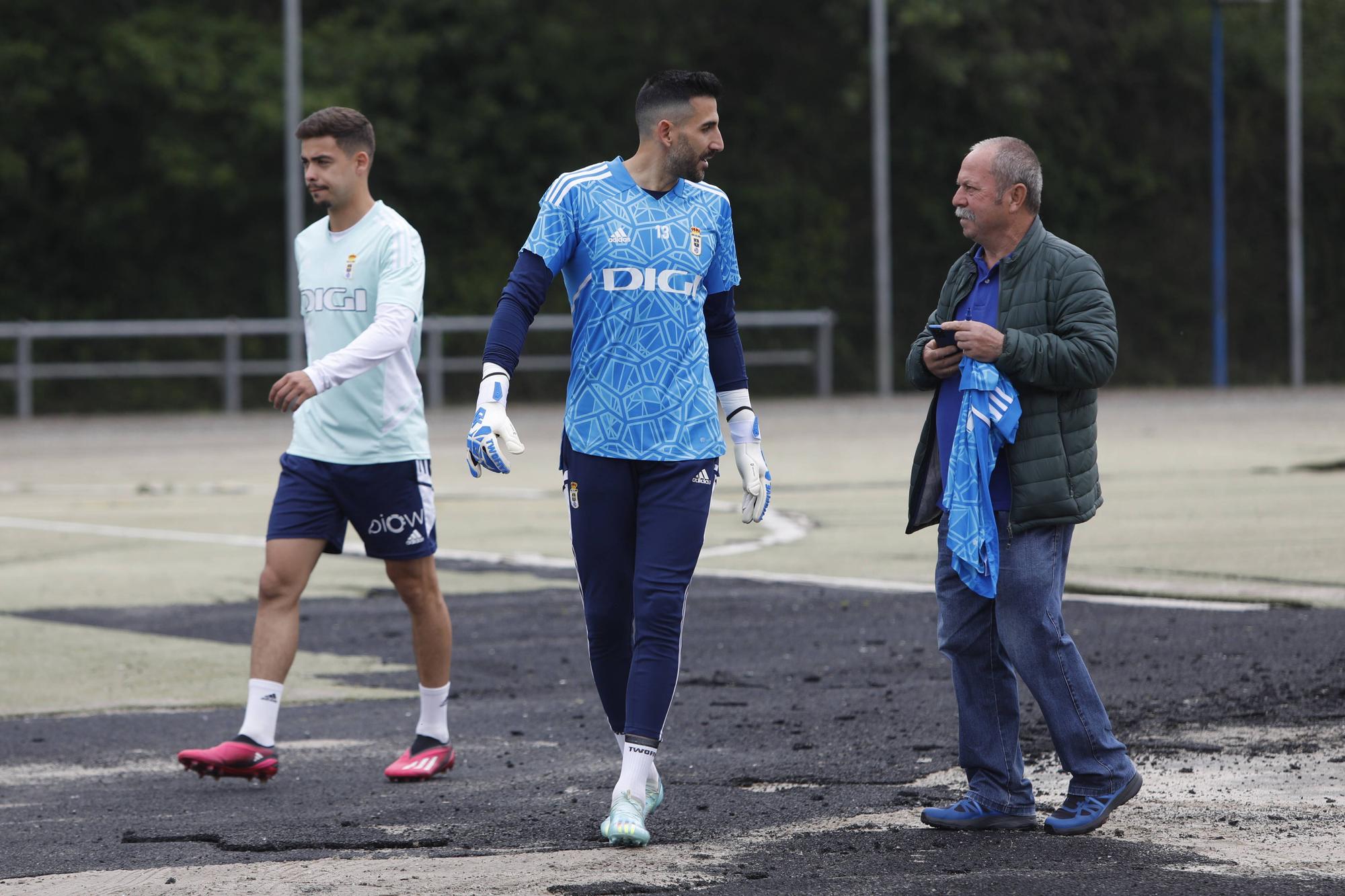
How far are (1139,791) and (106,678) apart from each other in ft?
14.6

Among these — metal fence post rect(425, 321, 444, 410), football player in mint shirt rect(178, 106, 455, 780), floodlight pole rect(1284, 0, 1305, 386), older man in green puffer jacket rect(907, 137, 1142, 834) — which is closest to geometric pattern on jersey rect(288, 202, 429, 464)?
football player in mint shirt rect(178, 106, 455, 780)

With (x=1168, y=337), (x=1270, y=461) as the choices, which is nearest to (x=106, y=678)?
(x=1270, y=461)

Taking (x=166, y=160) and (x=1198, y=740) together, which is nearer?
(x=1198, y=740)

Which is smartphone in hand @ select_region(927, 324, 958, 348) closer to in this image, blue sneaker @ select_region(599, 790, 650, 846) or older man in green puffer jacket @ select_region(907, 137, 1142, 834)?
older man in green puffer jacket @ select_region(907, 137, 1142, 834)

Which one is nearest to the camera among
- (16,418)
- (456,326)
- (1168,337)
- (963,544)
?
(963,544)

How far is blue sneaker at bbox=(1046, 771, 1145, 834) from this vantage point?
5.02 metres

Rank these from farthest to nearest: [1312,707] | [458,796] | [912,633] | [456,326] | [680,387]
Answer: [456,326] < [912,633] < [1312,707] < [458,796] < [680,387]

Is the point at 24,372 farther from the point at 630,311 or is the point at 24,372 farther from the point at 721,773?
the point at 630,311

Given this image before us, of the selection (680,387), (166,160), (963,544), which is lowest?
(963,544)

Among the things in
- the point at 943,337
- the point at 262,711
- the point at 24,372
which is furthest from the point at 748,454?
the point at 24,372

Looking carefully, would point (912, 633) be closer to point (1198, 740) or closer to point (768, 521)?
point (1198, 740)

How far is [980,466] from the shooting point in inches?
198

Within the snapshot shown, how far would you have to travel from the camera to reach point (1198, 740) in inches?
246

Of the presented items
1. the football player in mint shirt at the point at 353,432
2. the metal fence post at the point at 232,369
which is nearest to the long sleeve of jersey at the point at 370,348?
the football player in mint shirt at the point at 353,432
